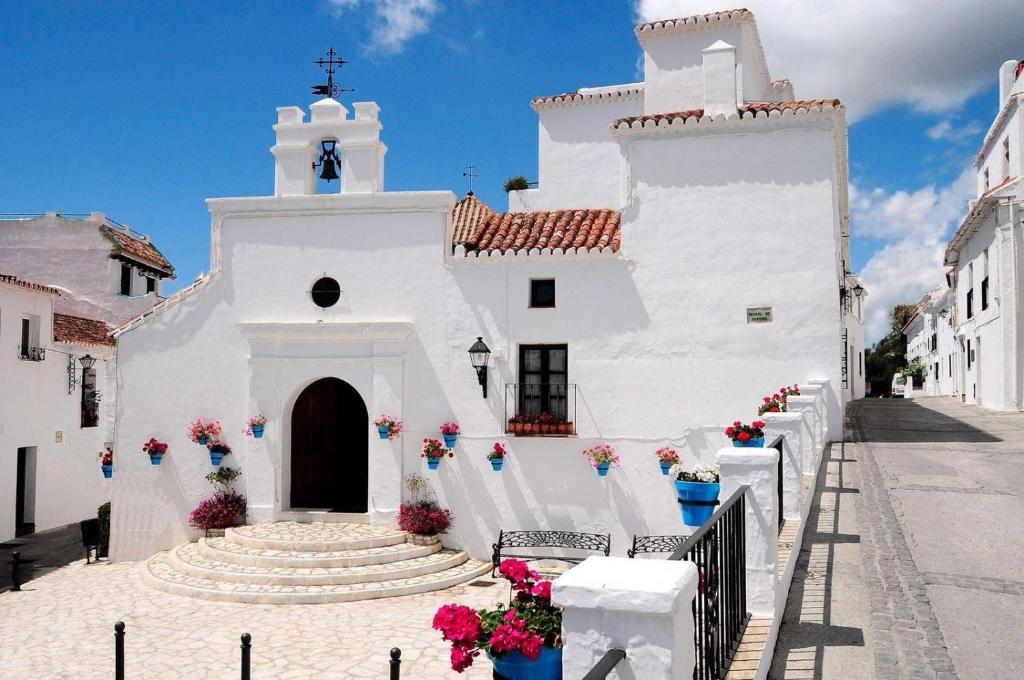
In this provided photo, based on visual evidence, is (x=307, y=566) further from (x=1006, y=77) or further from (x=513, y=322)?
(x=1006, y=77)

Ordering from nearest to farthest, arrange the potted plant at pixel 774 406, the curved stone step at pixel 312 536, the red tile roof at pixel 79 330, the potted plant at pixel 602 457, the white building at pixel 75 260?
1. the potted plant at pixel 774 406
2. the curved stone step at pixel 312 536
3. the potted plant at pixel 602 457
4. the red tile roof at pixel 79 330
5. the white building at pixel 75 260

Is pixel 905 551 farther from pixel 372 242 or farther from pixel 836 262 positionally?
pixel 372 242

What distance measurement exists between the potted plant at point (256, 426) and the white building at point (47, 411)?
26.3 ft

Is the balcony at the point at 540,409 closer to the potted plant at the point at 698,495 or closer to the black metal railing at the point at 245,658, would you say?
the potted plant at the point at 698,495

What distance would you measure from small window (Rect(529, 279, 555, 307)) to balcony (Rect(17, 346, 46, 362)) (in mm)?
13563

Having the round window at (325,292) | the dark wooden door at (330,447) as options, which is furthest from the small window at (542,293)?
the dark wooden door at (330,447)

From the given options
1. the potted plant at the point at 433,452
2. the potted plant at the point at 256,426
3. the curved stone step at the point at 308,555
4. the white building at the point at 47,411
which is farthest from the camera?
the white building at the point at 47,411

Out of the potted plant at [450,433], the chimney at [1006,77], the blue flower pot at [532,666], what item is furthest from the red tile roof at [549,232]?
the chimney at [1006,77]

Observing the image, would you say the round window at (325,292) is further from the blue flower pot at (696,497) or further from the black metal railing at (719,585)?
the black metal railing at (719,585)

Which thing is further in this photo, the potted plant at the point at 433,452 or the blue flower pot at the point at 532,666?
the potted plant at the point at 433,452

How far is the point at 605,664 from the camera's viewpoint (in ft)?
8.64

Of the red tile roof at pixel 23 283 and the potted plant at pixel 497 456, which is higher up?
the red tile roof at pixel 23 283

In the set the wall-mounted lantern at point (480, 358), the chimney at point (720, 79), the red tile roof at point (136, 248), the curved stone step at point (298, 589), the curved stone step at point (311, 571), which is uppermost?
the chimney at point (720, 79)

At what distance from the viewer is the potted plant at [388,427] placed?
14695 millimetres
